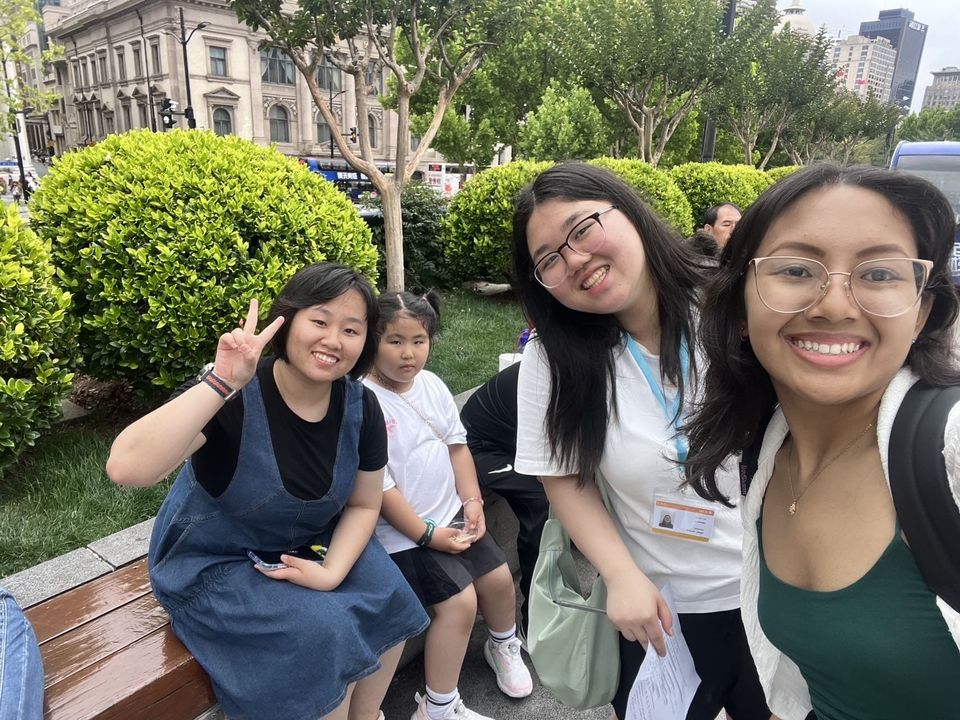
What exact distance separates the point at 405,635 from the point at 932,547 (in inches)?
61.7

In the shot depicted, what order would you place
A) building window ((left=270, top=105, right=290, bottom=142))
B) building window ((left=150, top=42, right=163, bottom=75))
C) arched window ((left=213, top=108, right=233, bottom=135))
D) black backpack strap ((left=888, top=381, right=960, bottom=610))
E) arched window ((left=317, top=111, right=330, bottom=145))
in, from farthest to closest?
arched window ((left=317, top=111, right=330, bottom=145)), building window ((left=270, top=105, right=290, bottom=142)), arched window ((left=213, top=108, right=233, bottom=135)), building window ((left=150, top=42, right=163, bottom=75)), black backpack strap ((left=888, top=381, right=960, bottom=610))

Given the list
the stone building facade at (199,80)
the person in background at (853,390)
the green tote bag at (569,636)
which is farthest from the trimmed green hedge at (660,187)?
the stone building facade at (199,80)

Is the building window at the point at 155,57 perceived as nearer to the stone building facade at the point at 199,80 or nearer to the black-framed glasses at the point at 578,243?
the stone building facade at the point at 199,80

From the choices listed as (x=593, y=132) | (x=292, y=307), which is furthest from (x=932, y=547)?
(x=593, y=132)

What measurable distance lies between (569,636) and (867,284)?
3.79 ft

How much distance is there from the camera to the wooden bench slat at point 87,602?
6.34 feet

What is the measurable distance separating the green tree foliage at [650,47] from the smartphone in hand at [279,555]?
414 inches

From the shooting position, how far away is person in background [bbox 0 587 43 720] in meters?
1.44

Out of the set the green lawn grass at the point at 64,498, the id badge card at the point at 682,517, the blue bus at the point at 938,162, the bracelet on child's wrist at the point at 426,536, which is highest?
the blue bus at the point at 938,162

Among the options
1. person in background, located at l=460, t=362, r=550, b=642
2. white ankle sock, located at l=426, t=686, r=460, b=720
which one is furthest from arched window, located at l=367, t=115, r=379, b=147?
white ankle sock, located at l=426, t=686, r=460, b=720

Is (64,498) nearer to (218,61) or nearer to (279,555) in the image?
(279,555)

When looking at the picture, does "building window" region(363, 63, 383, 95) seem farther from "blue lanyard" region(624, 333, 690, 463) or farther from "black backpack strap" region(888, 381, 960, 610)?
"black backpack strap" region(888, 381, 960, 610)

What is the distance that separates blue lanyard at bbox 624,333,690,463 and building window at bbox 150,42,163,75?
6079 cm

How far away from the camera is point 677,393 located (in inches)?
59.6
